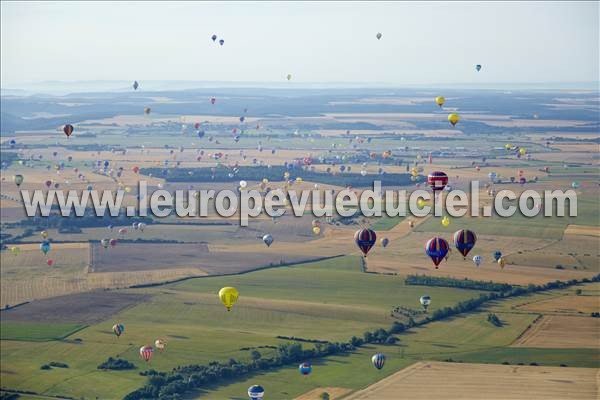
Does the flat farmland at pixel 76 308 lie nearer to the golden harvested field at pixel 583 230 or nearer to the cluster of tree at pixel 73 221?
the cluster of tree at pixel 73 221

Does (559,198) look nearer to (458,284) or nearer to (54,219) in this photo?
(458,284)

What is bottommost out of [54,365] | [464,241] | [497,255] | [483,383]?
[483,383]

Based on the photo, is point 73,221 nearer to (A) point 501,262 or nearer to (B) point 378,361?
(A) point 501,262

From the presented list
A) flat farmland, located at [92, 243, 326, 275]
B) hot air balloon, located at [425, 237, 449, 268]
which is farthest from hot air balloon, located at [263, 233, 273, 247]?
hot air balloon, located at [425, 237, 449, 268]

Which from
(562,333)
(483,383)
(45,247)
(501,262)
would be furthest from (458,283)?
(45,247)

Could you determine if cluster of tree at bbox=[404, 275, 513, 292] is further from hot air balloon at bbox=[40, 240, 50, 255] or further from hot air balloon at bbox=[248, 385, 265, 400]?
hot air balloon at bbox=[40, 240, 50, 255]
